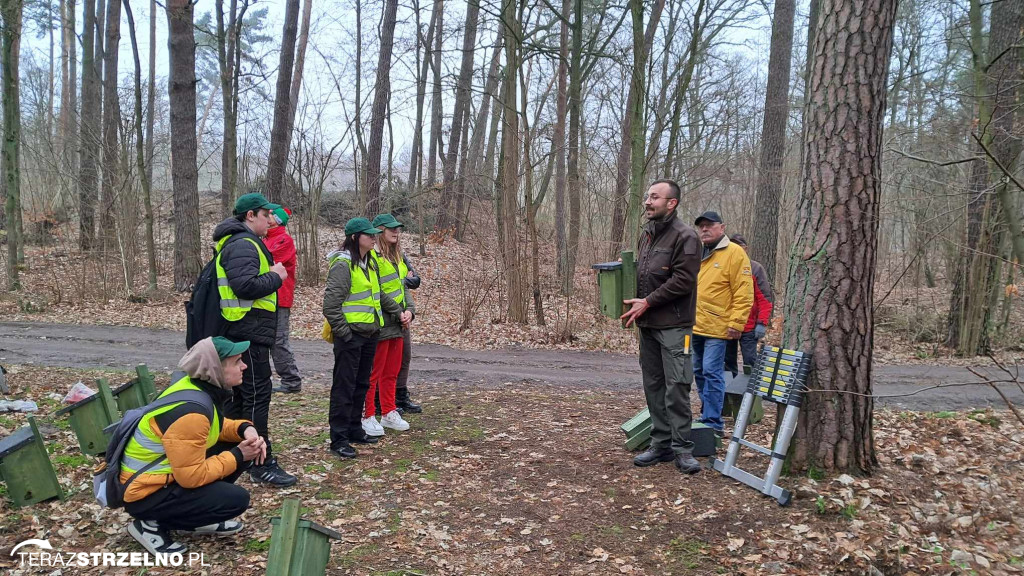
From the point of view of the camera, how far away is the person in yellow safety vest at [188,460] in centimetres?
352

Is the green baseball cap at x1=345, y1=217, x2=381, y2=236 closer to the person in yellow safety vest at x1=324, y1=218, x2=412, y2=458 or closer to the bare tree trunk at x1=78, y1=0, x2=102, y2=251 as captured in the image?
the person in yellow safety vest at x1=324, y1=218, x2=412, y2=458

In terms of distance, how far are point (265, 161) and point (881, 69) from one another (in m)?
19.0

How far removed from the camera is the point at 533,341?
12469 mm

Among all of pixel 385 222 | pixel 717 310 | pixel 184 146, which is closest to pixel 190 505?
pixel 385 222

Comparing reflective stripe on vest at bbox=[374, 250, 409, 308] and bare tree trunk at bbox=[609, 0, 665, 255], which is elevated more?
bare tree trunk at bbox=[609, 0, 665, 255]

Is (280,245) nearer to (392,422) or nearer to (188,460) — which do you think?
(392,422)

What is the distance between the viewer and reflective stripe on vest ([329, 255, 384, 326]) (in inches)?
213

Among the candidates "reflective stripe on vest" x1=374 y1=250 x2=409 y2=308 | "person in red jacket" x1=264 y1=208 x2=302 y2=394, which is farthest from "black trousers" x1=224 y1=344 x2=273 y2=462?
"person in red jacket" x1=264 y1=208 x2=302 y2=394

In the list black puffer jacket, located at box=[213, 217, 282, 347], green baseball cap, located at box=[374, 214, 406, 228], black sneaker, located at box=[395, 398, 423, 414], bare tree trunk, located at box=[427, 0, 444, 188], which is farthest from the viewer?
bare tree trunk, located at box=[427, 0, 444, 188]

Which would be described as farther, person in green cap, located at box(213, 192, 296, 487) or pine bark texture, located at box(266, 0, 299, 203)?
pine bark texture, located at box(266, 0, 299, 203)

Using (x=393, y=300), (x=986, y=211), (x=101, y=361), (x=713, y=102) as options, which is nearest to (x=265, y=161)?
(x=101, y=361)

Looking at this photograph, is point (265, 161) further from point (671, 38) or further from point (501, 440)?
point (501, 440)

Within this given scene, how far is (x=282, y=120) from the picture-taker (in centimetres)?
1853

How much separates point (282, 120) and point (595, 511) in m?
17.3
